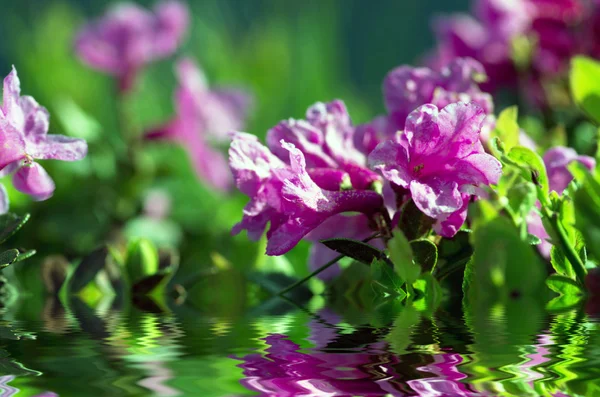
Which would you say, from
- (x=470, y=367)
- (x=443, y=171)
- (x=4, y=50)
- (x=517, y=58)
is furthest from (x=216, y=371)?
(x=4, y=50)

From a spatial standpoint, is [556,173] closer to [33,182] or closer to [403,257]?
[403,257]

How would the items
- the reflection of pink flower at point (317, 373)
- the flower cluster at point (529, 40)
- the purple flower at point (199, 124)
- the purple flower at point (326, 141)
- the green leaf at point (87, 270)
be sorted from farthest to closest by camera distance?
the purple flower at point (199, 124) < the flower cluster at point (529, 40) < the green leaf at point (87, 270) < the purple flower at point (326, 141) < the reflection of pink flower at point (317, 373)

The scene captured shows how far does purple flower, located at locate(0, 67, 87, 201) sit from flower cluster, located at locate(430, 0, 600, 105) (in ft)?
2.36

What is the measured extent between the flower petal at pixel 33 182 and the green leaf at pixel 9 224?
0.02m

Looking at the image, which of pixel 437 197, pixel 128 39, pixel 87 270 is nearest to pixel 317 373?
pixel 437 197

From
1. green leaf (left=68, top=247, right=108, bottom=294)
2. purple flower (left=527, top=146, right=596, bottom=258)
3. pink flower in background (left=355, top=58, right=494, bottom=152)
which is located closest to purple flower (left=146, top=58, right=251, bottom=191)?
green leaf (left=68, top=247, right=108, bottom=294)

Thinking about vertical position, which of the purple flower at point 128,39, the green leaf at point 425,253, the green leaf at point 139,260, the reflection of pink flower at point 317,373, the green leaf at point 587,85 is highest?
the purple flower at point 128,39

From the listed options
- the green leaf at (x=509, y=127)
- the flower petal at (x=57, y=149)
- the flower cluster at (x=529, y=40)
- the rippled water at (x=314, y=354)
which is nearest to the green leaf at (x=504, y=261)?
the rippled water at (x=314, y=354)

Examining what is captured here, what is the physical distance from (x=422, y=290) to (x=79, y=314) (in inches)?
10.2

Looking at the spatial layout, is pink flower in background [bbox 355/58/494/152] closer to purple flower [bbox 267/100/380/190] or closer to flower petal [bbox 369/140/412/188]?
purple flower [bbox 267/100/380/190]

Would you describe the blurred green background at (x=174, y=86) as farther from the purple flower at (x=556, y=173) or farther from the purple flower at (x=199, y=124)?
the purple flower at (x=556, y=173)

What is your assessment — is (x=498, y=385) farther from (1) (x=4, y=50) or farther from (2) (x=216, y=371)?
(1) (x=4, y=50)

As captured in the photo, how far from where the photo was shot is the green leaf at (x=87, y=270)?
0.79m

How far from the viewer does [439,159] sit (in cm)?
51
